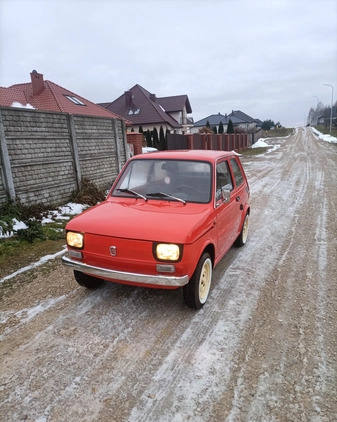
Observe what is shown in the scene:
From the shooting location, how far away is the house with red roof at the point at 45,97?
19859mm

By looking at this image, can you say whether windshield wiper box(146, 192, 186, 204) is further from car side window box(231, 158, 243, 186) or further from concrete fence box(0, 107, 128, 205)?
concrete fence box(0, 107, 128, 205)

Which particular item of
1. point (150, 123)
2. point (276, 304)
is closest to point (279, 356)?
point (276, 304)

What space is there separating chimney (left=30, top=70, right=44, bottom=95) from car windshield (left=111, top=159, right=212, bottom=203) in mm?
20318

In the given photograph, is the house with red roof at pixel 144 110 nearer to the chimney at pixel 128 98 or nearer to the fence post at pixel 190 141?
the chimney at pixel 128 98

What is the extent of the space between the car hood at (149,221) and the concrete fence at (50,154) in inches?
140

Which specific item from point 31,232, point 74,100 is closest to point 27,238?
point 31,232

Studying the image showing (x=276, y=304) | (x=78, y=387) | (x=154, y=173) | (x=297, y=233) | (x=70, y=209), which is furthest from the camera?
(x=70, y=209)

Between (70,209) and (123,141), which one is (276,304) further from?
(123,141)

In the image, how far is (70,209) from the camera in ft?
25.5

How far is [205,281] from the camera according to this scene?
12.2ft

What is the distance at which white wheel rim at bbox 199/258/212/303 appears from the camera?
11.8ft

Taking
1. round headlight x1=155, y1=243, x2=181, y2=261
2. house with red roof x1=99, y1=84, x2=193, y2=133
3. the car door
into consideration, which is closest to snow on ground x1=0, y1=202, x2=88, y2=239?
round headlight x1=155, y1=243, x2=181, y2=261

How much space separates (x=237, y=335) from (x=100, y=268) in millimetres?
1567

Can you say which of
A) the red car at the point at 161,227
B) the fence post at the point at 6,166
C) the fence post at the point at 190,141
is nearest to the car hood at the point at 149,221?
the red car at the point at 161,227
